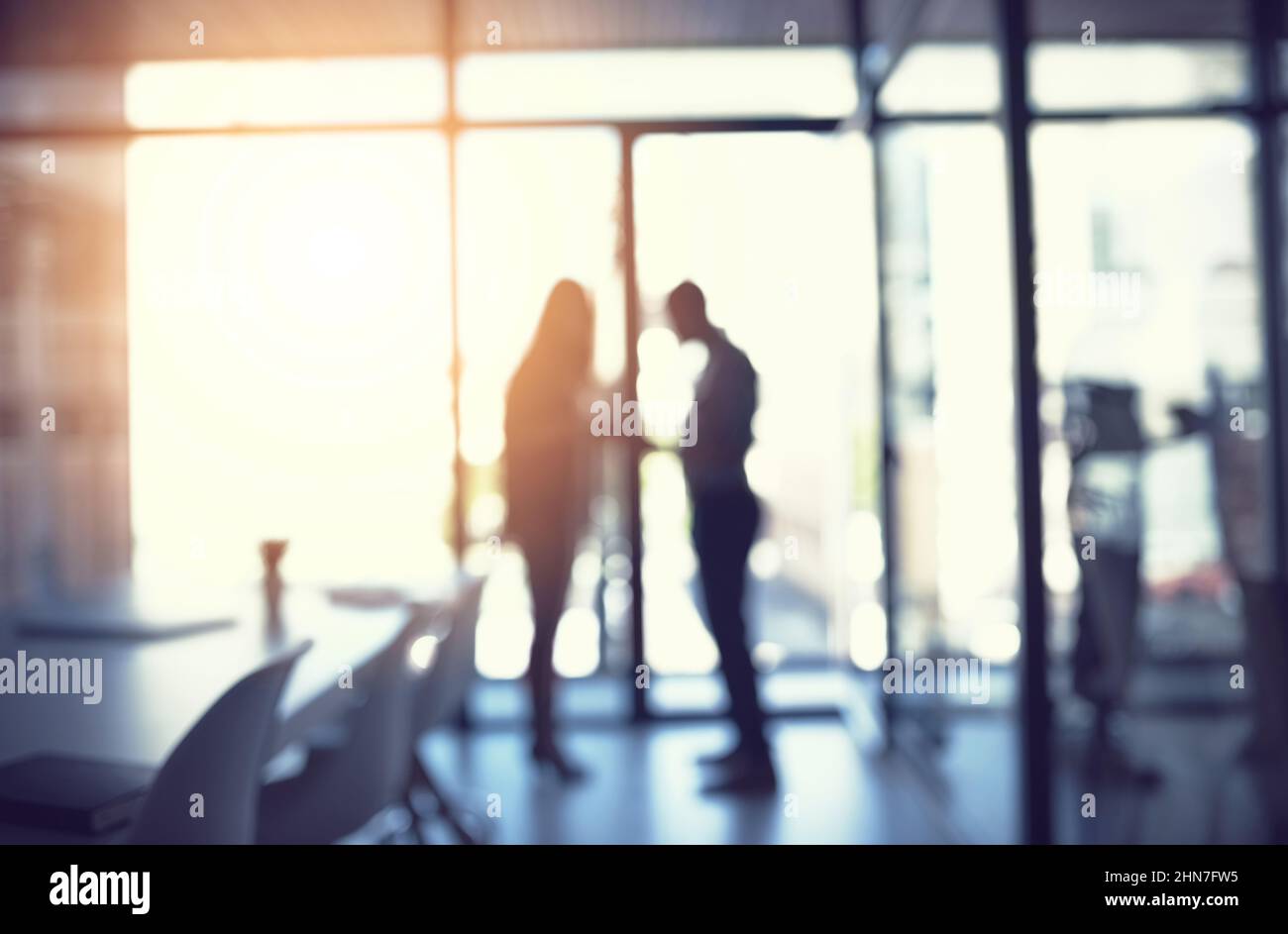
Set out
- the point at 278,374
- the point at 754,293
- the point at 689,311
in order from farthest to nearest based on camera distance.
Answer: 1. the point at 278,374
2. the point at 754,293
3. the point at 689,311

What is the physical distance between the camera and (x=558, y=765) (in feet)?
12.1

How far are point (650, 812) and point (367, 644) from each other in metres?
1.63

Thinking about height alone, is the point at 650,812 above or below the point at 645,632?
below

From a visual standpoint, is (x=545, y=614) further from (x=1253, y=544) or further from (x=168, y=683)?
(x=1253, y=544)

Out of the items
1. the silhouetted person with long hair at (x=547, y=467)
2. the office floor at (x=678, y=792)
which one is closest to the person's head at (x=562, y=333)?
the silhouetted person with long hair at (x=547, y=467)

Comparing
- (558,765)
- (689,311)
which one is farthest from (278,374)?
(558,765)

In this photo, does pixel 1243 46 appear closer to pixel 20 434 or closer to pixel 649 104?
pixel 649 104

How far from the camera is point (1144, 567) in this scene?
7.63ft

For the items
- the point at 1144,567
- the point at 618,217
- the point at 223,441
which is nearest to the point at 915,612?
the point at 1144,567

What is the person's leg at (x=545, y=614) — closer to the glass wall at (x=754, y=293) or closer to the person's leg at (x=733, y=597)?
the person's leg at (x=733, y=597)

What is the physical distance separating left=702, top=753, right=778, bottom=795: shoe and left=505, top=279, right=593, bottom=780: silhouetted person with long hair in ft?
1.91

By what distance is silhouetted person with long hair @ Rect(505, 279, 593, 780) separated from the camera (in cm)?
→ 367

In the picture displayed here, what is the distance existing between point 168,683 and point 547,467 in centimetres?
215

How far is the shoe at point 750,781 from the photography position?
3.49 meters
